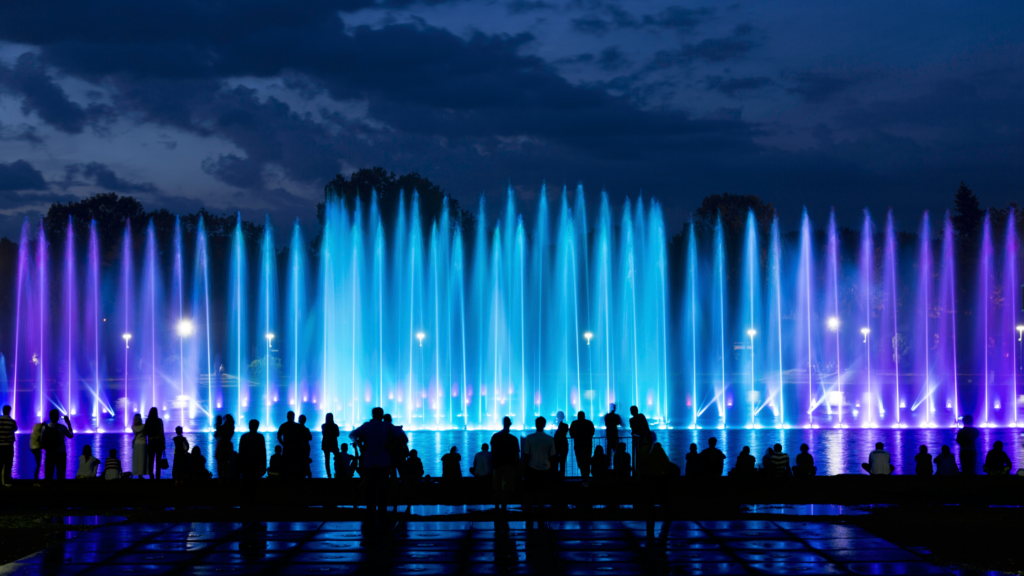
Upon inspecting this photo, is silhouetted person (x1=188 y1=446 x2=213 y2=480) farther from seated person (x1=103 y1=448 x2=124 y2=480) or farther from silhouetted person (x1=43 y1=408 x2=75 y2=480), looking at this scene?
silhouetted person (x1=43 y1=408 x2=75 y2=480)

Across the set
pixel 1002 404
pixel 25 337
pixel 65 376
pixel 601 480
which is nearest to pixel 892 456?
pixel 601 480

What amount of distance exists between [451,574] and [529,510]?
3224 mm

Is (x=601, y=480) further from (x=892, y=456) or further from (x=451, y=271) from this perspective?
(x=451, y=271)

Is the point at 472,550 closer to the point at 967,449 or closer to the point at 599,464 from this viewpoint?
the point at 599,464

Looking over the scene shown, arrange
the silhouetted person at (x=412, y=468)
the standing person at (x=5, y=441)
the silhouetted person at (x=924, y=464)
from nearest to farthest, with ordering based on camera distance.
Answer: the standing person at (x=5, y=441)
the silhouetted person at (x=412, y=468)
the silhouetted person at (x=924, y=464)

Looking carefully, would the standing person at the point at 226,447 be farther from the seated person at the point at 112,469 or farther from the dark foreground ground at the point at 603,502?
the seated person at the point at 112,469

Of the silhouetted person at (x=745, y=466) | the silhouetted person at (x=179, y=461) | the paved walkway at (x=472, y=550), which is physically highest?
the silhouetted person at (x=179, y=461)

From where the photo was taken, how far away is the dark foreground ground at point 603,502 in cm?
1389

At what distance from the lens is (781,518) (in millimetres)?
15109

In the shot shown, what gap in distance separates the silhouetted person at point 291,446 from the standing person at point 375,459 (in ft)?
14.7

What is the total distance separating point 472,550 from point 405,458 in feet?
16.9

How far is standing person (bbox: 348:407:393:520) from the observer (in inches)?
571

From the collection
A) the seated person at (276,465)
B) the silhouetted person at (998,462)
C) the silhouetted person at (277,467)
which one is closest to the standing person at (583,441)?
the seated person at (276,465)

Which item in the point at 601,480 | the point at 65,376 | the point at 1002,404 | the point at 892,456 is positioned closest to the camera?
the point at 601,480
